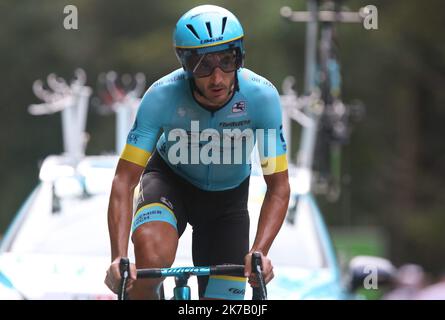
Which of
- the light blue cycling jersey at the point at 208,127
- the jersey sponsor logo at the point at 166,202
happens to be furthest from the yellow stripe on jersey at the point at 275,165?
the jersey sponsor logo at the point at 166,202

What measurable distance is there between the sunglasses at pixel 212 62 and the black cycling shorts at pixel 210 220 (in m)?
0.58

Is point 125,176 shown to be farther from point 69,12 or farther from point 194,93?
point 69,12

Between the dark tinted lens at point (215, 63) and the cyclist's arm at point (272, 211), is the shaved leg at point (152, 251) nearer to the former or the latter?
the cyclist's arm at point (272, 211)

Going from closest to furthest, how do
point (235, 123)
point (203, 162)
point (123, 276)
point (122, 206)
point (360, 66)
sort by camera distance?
point (123, 276) → point (122, 206) → point (235, 123) → point (203, 162) → point (360, 66)

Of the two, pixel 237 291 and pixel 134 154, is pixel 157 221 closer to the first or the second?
pixel 134 154

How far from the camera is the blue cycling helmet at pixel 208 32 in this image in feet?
16.5

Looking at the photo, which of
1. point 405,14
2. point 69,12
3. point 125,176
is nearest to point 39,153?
point 405,14

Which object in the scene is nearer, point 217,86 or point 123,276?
point 123,276

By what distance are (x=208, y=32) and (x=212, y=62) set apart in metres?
0.11

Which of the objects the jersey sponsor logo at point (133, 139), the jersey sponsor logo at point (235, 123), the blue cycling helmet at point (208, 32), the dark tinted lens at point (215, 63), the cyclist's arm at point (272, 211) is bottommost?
the cyclist's arm at point (272, 211)

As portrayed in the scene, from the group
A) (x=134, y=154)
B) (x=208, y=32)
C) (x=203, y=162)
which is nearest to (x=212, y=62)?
(x=208, y=32)

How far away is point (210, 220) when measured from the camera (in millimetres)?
5516

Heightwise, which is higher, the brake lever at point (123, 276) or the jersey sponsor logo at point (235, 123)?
the jersey sponsor logo at point (235, 123)

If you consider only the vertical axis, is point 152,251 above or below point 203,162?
below
